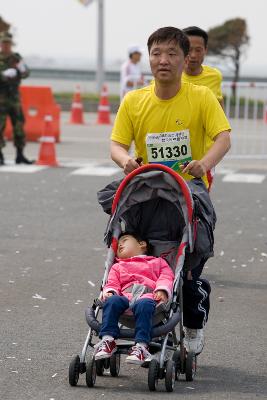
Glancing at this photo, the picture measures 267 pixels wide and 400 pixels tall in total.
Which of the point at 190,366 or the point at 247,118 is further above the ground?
the point at 190,366

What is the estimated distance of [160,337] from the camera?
6809mm

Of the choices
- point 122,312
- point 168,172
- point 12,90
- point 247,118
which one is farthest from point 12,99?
point 122,312

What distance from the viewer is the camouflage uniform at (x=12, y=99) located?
19.1 meters

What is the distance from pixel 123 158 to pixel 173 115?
0.36 meters

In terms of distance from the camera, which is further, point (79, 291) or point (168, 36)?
point (79, 291)

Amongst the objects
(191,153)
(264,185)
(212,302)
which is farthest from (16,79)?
(191,153)

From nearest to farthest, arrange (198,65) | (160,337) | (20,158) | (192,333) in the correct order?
(160,337) < (192,333) < (198,65) < (20,158)

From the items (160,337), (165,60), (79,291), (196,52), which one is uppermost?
(165,60)

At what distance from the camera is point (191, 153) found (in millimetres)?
7438

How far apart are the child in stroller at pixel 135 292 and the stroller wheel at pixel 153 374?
38 millimetres

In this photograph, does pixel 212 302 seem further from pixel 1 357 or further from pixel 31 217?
pixel 31 217

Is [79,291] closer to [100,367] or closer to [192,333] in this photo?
[192,333]

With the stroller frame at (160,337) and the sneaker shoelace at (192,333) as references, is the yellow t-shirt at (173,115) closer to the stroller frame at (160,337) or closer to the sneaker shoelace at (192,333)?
the stroller frame at (160,337)

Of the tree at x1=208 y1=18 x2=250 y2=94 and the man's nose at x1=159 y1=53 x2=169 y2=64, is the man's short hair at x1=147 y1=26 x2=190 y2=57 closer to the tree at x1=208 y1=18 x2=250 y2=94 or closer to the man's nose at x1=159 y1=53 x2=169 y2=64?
the man's nose at x1=159 y1=53 x2=169 y2=64
